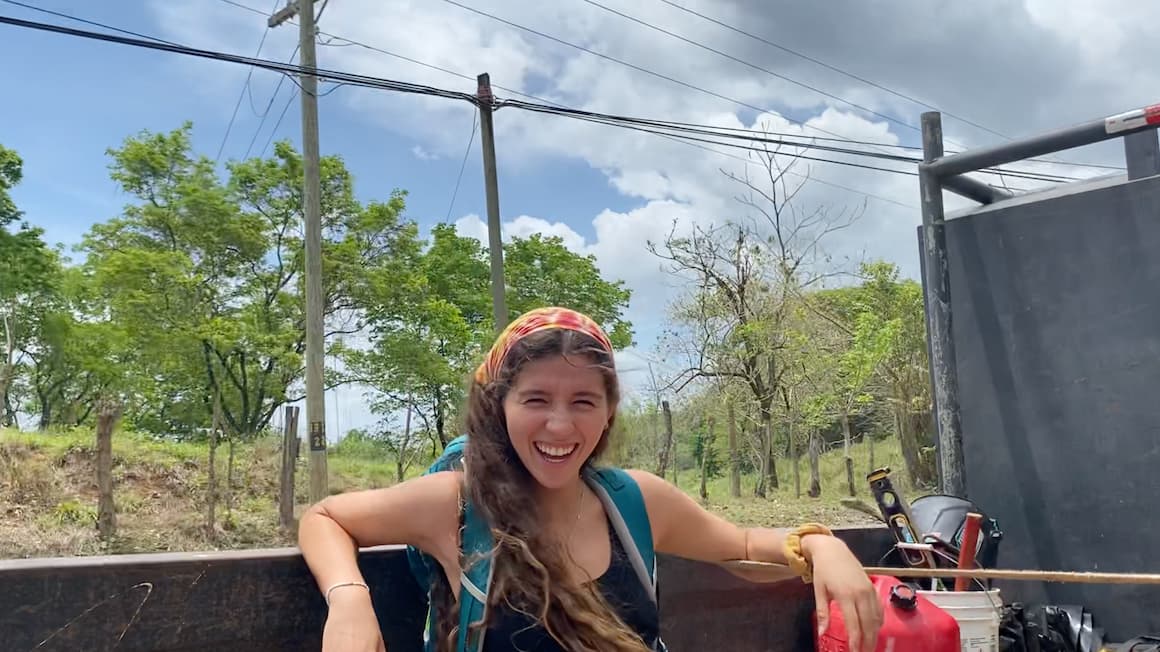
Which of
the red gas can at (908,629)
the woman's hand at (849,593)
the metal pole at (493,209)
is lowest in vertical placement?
the red gas can at (908,629)

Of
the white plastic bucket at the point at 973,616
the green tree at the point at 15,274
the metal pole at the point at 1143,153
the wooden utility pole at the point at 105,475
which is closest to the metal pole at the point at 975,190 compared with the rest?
the metal pole at the point at 1143,153

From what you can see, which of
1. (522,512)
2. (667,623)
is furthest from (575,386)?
(667,623)

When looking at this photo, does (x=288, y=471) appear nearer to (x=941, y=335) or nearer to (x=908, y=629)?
(x=941, y=335)

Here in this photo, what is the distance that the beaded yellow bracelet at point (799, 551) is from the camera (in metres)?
1.79

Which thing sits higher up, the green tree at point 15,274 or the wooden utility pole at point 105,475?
the green tree at point 15,274

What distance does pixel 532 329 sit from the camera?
1.59 meters

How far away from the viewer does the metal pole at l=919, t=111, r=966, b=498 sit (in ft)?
13.2

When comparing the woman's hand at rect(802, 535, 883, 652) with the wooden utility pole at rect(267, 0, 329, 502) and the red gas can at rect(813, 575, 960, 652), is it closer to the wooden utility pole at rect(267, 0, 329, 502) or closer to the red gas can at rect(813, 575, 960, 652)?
the red gas can at rect(813, 575, 960, 652)

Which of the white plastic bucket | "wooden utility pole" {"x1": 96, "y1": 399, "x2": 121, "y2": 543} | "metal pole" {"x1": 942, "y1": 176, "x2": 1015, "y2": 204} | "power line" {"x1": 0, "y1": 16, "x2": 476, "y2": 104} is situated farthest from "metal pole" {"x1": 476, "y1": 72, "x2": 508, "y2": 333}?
the white plastic bucket

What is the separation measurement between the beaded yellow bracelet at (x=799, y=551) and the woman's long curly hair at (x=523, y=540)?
417mm

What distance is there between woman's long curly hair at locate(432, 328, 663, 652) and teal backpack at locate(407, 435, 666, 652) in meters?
0.02

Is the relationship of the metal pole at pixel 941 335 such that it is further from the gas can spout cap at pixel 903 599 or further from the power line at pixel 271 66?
the power line at pixel 271 66

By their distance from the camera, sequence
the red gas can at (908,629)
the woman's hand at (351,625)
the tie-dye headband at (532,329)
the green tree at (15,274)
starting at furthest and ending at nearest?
the green tree at (15,274), the red gas can at (908,629), the tie-dye headband at (532,329), the woman's hand at (351,625)

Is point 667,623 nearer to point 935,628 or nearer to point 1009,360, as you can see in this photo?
point 935,628
